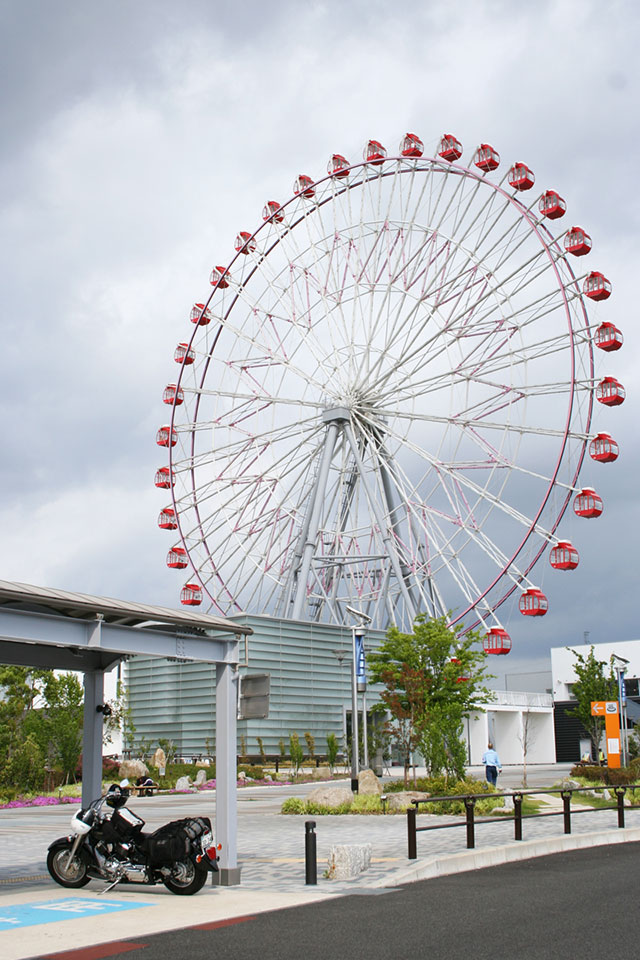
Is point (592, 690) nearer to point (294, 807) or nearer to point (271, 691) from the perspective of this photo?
point (271, 691)

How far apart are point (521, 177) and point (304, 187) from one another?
10369 millimetres

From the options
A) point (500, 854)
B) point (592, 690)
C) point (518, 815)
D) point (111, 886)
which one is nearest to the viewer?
point (111, 886)

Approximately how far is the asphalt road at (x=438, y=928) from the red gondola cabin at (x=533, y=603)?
66.4ft

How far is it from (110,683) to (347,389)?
38.4 m

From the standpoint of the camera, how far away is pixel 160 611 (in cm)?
1212

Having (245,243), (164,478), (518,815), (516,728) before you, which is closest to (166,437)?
(164,478)

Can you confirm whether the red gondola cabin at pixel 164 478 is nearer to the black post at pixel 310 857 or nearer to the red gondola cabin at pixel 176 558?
the red gondola cabin at pixel 176 558

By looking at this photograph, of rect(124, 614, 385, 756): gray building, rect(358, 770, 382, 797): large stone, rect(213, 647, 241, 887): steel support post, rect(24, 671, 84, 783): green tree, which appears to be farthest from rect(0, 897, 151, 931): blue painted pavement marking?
rect(124, 614, 385, 756): gray building

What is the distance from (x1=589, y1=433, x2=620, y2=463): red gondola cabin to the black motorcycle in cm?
2209

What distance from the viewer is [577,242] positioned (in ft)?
105

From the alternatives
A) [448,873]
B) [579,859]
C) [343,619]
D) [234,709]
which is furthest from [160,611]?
[343,619]

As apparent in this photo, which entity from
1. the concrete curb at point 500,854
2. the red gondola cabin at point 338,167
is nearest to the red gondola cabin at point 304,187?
the red gondola cabin at point 338,167

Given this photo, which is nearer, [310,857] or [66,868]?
[310,857]

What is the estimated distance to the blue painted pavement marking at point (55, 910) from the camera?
9.91 m
